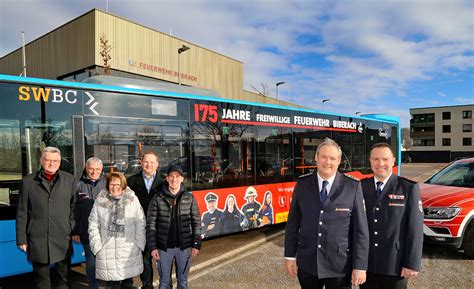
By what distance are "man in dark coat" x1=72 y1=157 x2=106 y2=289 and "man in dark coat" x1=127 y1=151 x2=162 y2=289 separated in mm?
434

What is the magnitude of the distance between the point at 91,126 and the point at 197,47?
23.3 m

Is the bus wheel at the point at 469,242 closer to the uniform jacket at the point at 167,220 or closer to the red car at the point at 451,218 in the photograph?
the red car at the point at 451,218

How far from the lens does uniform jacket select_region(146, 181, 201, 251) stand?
3500mm

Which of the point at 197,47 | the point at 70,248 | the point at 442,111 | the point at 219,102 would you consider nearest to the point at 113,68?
the point at 197,47

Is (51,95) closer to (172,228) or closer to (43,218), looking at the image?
(43,218)

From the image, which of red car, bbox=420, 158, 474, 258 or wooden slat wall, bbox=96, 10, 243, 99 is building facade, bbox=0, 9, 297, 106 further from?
red car, bbox=420, 158, 474, 258

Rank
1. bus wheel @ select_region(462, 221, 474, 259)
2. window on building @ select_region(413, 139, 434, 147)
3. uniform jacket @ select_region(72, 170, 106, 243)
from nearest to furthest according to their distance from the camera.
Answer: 1. uniform jacket @ select_region(72, 170, 106, 243)
2. bus wheel @ select_region(462, 221, 474, 259)
3. window on building @ select_region(413, 139, 434, 147)

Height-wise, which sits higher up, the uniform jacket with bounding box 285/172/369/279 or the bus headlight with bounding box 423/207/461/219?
the uniform jacket with bounding box 285/172/369/279

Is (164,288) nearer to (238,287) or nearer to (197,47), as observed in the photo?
(238,287)

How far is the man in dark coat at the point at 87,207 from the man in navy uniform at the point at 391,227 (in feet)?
10.2

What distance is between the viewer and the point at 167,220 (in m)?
3.52

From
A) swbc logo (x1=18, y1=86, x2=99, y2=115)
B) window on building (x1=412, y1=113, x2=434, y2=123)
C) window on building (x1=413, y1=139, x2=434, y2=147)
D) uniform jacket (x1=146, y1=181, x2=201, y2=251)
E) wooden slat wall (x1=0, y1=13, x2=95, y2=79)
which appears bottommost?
window on building (x1=413, y1=139, x2=434, y2=147)

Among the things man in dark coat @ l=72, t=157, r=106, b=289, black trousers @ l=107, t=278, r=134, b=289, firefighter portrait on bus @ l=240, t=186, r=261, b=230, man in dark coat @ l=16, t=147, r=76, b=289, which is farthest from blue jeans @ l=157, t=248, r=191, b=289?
firefighter portrait on bus @ l=240, t=186, r=261, b=230

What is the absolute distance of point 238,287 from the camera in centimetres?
450
